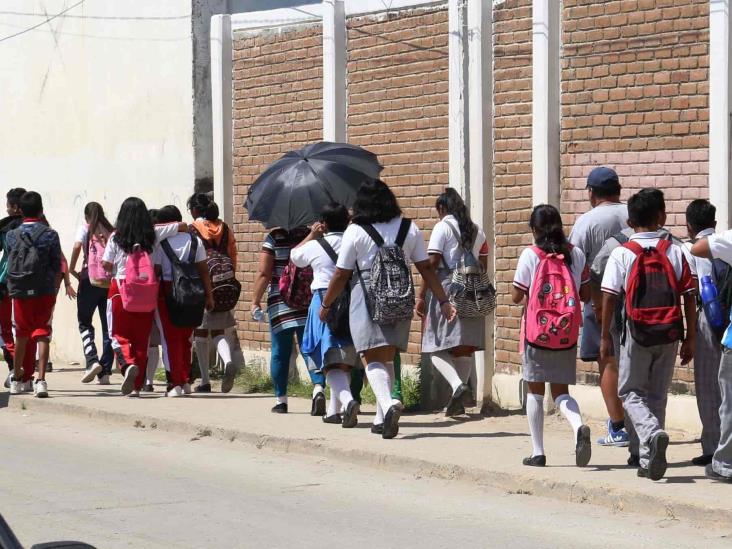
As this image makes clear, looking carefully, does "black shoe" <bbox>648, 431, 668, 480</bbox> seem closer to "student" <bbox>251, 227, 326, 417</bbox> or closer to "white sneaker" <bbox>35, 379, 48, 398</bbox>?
"student" <bbox>251, 227, 326, 417</bbox>

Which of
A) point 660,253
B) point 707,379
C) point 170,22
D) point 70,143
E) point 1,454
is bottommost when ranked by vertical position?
point 1,454

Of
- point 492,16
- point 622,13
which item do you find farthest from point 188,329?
point 622,13

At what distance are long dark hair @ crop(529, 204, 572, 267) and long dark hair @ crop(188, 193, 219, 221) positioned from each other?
16.9 feet

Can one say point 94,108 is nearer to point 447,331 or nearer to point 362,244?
point 447,331

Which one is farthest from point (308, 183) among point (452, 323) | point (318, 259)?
point (452, 323)

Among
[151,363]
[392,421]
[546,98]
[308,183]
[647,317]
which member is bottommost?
[392,421]

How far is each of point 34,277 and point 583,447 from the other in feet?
20.0

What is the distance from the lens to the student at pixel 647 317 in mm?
8469

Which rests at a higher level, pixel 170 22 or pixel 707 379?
pixel 170 22

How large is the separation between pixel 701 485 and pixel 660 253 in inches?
54.8

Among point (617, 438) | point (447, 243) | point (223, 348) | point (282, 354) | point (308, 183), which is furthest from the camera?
point (223, 348)

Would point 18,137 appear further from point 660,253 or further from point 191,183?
point 660,253

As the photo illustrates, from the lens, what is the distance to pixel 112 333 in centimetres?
1280

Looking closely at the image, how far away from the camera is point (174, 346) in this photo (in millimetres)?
13023
